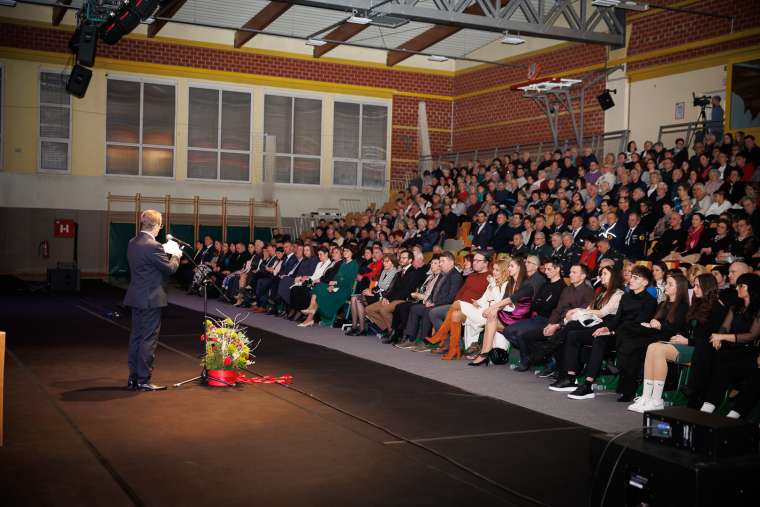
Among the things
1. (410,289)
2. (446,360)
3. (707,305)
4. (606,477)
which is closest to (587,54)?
(410,289)

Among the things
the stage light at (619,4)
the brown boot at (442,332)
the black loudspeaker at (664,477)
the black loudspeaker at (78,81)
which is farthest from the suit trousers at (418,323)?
the black loudspeaker at (78,81)

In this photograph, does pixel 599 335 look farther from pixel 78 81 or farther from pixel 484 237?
pixel 78 81

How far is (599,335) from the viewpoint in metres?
7.54

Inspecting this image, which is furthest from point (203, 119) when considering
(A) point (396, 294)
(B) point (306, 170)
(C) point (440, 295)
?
(C) point (440, 295)

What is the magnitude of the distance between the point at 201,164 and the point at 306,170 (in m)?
3.00

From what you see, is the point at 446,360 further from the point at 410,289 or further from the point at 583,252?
the point at 583,252

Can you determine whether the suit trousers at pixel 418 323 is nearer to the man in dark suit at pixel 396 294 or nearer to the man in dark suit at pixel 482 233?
the man in dark suit at pixel 396 294

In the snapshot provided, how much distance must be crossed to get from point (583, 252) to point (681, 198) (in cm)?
172

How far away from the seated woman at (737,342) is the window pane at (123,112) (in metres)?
17.3

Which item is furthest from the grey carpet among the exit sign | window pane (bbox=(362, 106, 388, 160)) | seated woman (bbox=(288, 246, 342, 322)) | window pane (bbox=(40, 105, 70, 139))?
window pane (bbox=(362, 106, 388, 160))

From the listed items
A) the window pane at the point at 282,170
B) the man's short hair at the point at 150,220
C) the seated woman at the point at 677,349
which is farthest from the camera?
the window pane at the point at 282,170

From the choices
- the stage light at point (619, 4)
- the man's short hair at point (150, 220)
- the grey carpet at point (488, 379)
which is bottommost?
A: the grey carpet at point (488, 379)

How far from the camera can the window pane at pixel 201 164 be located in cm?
2134

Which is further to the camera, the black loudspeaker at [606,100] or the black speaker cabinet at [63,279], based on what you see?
the black speaker cabinet at [63,279]
